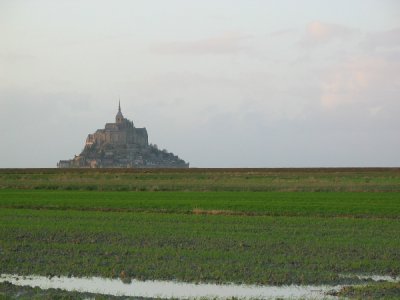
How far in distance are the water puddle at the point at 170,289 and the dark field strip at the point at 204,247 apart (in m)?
0.55

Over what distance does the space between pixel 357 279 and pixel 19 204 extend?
27.9 metres

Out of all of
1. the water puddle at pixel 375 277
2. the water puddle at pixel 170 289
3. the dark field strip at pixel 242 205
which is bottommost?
the water puddle at pixel 170 289

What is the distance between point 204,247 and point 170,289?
18.9ft

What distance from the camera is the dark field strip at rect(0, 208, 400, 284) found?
1727cm

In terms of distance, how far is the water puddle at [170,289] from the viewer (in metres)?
14.8

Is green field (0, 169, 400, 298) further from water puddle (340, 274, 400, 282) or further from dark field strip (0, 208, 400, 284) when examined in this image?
water puddle (340, 274, 400, 282)

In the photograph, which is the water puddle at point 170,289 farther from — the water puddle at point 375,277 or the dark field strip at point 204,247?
the water puddle at point 375,277

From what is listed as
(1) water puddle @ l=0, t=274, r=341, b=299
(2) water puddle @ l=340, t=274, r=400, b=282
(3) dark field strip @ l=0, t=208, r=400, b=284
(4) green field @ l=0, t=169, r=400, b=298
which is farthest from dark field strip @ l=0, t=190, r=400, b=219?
(1) water puddle @ l=0, t=274, r=341, b=299

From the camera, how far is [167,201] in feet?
135

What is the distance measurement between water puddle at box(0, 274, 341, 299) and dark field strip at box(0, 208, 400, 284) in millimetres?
551

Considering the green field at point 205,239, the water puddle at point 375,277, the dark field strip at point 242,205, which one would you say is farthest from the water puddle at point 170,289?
the dark field strip at point 242,205

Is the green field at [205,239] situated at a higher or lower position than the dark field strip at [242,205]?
lower

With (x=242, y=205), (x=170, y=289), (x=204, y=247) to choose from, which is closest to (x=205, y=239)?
(x=204, y=247)

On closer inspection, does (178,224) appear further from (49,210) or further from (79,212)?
(49,210)
